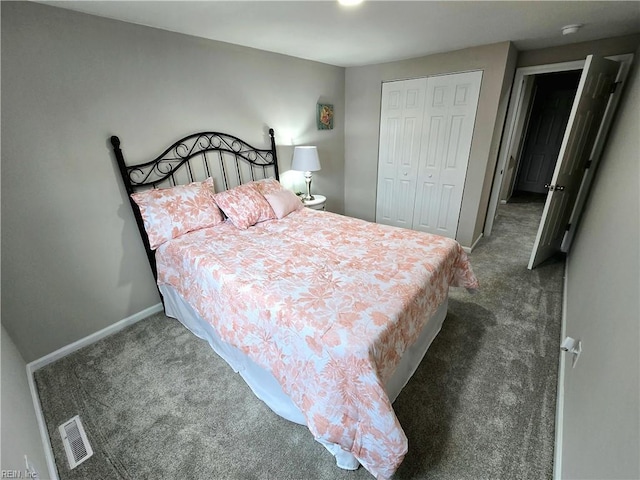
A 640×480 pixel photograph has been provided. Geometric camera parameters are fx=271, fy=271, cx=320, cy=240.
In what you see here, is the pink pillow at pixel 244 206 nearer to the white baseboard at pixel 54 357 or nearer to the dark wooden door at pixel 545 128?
the white baseboard at pixel 54 357

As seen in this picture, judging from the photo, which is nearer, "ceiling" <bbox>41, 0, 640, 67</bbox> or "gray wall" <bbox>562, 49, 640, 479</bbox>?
"gray wall" <bbox>562, 49, 640, 479</bbox>

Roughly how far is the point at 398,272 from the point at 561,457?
113cm

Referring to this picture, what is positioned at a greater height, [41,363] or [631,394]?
[631,394]

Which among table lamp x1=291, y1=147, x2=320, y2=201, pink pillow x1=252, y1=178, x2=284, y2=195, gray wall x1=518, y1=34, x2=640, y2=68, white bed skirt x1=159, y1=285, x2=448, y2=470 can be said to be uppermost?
gray wall x1=518, y1=34, x2=640, y2=68

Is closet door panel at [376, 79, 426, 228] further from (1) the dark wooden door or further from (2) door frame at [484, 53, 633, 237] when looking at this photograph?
(1) the dark wooden door

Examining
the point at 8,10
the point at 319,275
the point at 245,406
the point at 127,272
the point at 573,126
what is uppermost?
the point at 8,10

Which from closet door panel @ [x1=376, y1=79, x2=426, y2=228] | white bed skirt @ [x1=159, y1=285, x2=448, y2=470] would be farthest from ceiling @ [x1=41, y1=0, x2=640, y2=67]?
white bed skirt @ [x1=159, y1=285, x2=448, y2=470]

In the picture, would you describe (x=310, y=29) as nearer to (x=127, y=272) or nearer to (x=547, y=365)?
(x=127, y=272)

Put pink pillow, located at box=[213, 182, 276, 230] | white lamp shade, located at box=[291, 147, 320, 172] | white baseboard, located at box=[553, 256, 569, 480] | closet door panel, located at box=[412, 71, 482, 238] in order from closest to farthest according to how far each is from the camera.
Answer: white baseboard, located at box=[553, 256, 569, 480] → pink pillow, located at box=[213, 182, 276, 230] → closet door panel, located at box=[412, 71, 482, 238] → white lamp shade, located at box=[291, 147, 320, 172]

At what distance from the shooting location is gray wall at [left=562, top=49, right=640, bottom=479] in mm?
813

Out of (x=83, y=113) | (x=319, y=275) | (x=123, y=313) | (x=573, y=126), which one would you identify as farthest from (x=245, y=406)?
(x=573, y=126)

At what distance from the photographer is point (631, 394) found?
0.80 metres

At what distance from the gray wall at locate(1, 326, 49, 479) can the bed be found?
0.88 meters

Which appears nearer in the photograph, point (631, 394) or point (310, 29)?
point (631, 394)
